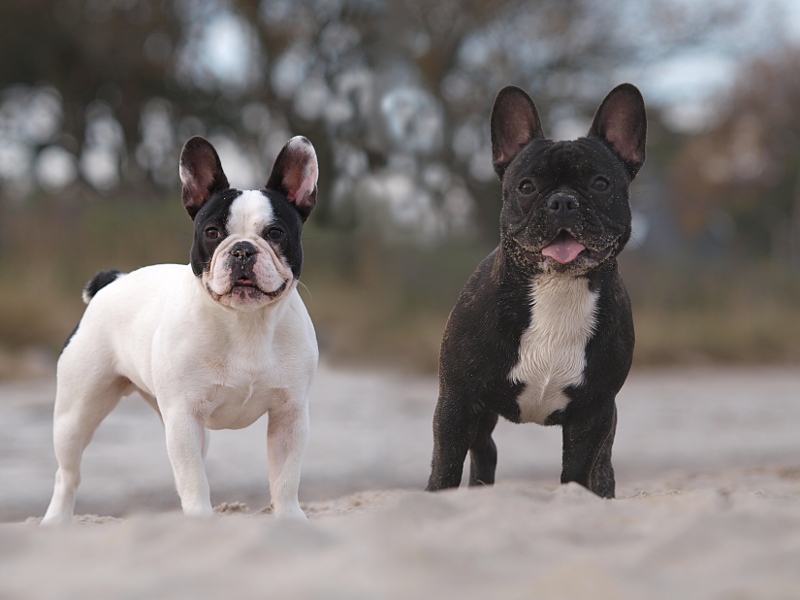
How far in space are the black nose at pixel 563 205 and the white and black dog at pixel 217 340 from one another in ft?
3.33

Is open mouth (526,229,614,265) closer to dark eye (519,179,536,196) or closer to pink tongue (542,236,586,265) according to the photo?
pink tongue (542,236,586,265)

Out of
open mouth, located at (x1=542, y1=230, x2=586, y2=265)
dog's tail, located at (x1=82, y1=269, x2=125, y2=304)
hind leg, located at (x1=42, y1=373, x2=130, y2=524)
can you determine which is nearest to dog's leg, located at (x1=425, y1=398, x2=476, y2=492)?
open mouth, located at (x1=542, y1=230, x2=586, y2=265)

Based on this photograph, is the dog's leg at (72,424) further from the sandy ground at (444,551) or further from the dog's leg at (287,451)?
the dog's leg at (287,451)

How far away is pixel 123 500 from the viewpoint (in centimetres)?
505

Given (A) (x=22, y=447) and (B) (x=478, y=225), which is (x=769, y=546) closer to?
(A) (x=22, y=447)

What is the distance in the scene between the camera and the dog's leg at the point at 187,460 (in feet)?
10.5

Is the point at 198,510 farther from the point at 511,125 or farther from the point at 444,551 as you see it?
the point at 511,125

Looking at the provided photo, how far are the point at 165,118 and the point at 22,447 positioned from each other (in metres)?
11.5

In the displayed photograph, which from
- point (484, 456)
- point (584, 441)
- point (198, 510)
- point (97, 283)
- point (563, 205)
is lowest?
point (198, 510)

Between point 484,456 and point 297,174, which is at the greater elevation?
point 297,174

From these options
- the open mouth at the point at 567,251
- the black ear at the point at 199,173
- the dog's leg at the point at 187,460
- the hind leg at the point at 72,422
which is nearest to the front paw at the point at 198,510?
the dog's leg at the point at 187,460

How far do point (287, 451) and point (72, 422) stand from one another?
3.40 feet

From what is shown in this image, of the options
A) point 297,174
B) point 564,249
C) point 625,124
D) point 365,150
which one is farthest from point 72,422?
point 365,150

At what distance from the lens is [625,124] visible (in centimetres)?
361
